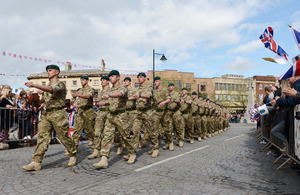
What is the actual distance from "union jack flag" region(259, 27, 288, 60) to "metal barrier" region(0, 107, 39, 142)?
854cm

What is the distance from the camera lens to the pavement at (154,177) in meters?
3.88

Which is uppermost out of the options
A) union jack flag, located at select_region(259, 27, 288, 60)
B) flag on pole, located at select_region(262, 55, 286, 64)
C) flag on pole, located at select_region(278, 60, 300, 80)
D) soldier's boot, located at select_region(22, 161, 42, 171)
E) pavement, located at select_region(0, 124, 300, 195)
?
union jack flag, located at select_region(259, 27, 288, 60)

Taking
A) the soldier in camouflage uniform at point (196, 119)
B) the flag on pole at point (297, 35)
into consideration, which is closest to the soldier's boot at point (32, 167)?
the flag on pole at point (297, 35)

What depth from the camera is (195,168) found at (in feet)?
17.8

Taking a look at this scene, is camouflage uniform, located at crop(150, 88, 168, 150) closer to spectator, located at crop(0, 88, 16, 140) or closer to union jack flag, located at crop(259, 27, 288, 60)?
union jack flag, located at crop(259, 27, 288, 60)

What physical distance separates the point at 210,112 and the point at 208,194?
11385 mm

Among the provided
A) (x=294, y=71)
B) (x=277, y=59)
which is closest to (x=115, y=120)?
(x=294, y=71)

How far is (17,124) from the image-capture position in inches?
345

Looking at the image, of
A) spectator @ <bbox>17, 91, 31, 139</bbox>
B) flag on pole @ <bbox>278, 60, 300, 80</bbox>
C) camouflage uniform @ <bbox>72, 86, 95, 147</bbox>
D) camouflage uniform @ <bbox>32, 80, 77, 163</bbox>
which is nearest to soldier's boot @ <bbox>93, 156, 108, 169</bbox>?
camouflage uniform @ <bbox>32, 80, 77, 163</bbox>

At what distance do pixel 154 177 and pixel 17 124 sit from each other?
634 centimetres

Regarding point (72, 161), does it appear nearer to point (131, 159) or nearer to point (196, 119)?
point (131, 159)

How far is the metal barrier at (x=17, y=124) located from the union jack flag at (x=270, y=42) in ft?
28.0

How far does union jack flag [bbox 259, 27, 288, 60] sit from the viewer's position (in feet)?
23.7

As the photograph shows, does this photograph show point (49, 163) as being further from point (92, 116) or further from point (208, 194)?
point (208, 194)
